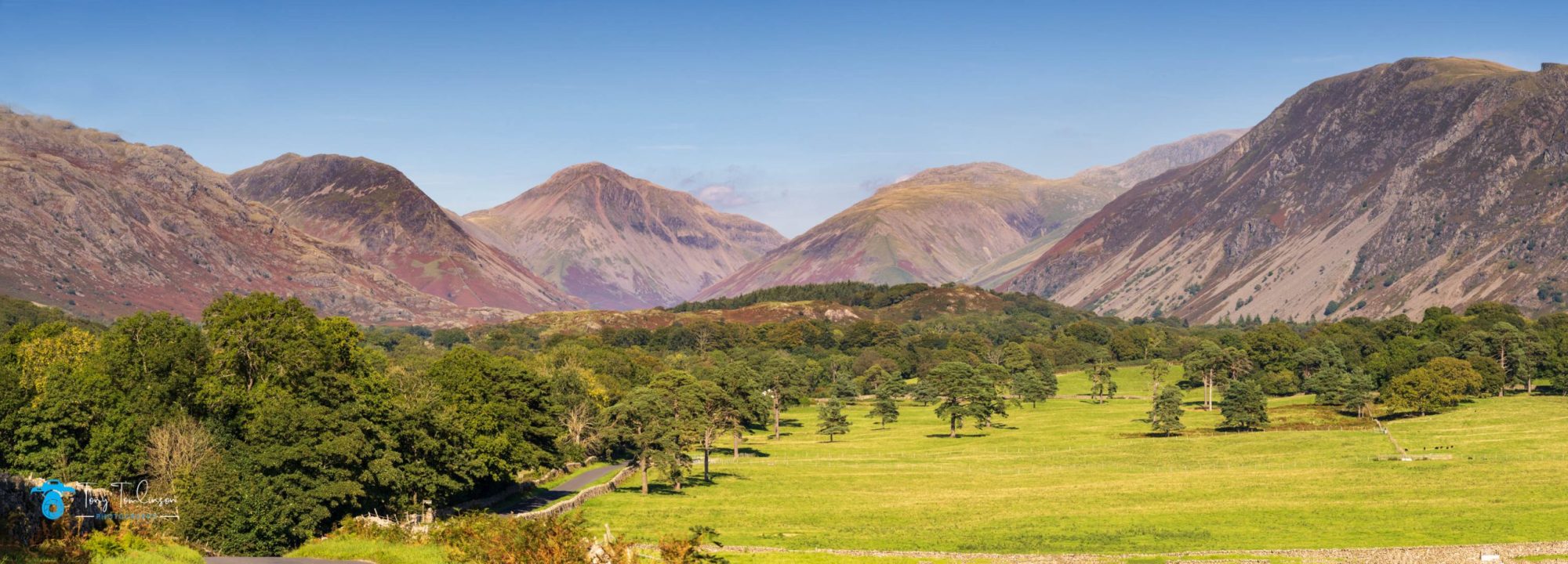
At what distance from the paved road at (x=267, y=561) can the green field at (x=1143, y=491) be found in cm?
2474

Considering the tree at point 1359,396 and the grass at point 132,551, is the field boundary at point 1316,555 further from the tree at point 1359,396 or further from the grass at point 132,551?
the tree at point 1359,396

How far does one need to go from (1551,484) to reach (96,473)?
4124 inches

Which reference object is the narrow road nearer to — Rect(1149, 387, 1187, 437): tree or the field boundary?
the field boundary

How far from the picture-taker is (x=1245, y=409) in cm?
16538

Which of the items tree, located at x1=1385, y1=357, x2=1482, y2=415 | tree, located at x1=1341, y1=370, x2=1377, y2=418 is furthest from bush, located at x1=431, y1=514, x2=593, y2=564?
tree, located at x1=1341, y1=370, x2=1377, y2=418

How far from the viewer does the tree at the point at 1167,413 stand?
531ft

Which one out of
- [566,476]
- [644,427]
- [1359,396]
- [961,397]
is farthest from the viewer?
[961,397]

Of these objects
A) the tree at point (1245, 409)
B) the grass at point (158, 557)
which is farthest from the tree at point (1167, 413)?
the grass at point (158, 557)

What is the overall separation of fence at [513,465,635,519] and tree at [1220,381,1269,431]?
81.2 m

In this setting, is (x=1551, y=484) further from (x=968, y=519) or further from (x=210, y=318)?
(x=210, y=318)

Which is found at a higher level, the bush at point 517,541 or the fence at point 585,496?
the bush at point 517,541

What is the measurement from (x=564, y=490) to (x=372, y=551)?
4806 cm

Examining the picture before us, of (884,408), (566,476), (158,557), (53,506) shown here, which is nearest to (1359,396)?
(884,408)

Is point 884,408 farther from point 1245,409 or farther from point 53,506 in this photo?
point 53,506
